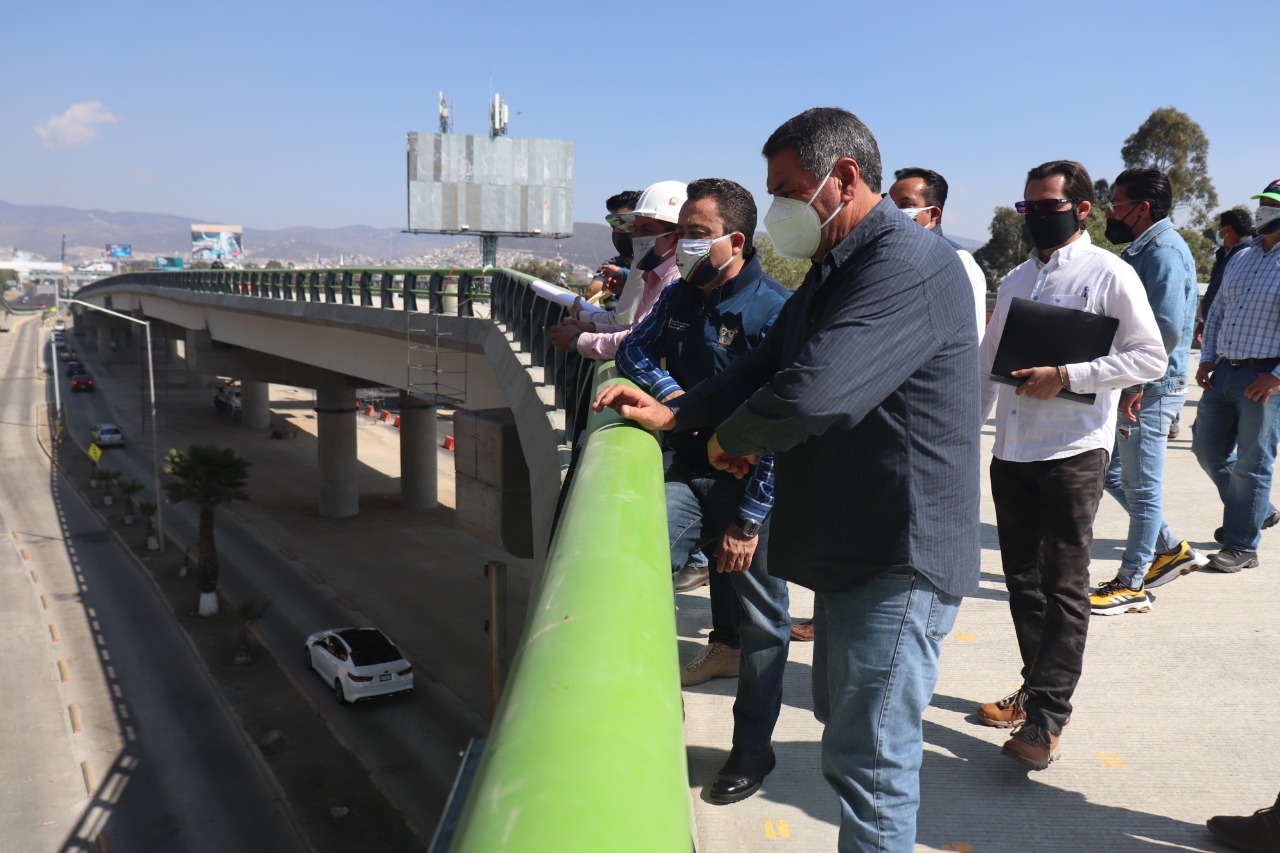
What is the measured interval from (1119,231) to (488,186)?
58.2 meters

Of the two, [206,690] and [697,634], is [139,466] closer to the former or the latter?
[206,690]

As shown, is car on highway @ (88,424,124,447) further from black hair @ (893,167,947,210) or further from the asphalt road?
black hair @ (893,167,947,210)

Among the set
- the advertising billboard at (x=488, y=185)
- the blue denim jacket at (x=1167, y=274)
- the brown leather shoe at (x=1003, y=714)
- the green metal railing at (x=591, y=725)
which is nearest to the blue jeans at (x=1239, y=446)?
the blue denim jacket at (x=1167, y=274)

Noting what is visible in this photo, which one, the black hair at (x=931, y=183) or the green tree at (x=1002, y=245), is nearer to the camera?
the black hair at (x=931, y=183)

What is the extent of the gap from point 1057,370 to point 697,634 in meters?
2.32

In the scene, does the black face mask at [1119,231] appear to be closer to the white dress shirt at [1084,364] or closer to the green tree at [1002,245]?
the white dress shirt at [1084,364]

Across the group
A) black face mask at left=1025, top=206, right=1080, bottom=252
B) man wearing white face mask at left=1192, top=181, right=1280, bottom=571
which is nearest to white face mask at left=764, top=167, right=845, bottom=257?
black face mask at left=1025, top=206, right=1080, bottom=252

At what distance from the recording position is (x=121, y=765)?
18812mm

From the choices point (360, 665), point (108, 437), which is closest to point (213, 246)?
point (108, 437)

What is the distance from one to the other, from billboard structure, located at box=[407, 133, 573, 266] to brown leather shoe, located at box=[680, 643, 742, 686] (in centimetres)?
5732

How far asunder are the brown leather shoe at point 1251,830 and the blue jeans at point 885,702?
4.80 ft

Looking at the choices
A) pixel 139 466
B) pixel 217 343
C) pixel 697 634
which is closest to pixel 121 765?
pixel 697 634

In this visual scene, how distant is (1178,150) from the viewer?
42.9m

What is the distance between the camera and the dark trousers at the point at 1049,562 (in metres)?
3.61
